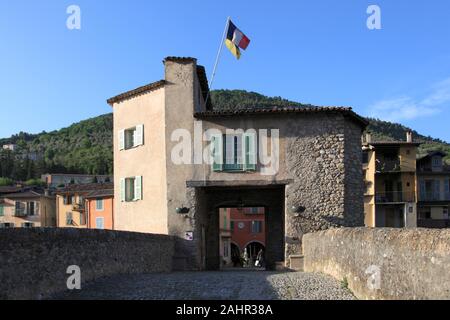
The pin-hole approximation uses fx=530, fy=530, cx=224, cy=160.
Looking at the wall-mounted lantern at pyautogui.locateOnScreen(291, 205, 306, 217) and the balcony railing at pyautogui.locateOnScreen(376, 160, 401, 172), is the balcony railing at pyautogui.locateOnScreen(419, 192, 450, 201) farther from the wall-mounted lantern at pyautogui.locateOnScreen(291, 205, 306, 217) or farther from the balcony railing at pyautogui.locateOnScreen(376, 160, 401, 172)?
the wall-mounted lantern at pyautogui.locateOnScreen(291, 205, 306, 217)

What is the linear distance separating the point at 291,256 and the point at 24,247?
13.3 m

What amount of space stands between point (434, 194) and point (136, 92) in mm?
43039

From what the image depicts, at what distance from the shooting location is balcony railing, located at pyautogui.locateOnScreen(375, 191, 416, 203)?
180 feet

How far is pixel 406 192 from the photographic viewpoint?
5528cm

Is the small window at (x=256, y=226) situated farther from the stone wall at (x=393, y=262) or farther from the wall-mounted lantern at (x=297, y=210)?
the stone wall at (x=393, y=262)

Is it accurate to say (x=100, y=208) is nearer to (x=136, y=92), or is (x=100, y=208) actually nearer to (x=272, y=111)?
(x=136, y=92)

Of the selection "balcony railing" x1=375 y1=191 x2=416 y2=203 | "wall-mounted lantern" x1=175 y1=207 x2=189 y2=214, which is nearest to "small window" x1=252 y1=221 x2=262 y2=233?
"balcony railing" x1=375 y1=191 x2=416 y2=203

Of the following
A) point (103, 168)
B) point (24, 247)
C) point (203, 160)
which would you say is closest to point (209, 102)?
point (203, 160)

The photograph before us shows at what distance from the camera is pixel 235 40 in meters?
22.4

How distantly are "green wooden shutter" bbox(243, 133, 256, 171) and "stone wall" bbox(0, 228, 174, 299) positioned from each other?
645 cm

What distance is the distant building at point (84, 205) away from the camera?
183ft

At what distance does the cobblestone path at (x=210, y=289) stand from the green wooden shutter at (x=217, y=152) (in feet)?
25.2

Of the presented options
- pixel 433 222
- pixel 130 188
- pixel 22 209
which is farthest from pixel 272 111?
pixel 22 209

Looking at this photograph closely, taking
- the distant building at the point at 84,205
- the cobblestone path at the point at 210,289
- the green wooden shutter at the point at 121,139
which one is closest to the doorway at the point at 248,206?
the green wooden shutter at the point at 121,139
